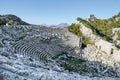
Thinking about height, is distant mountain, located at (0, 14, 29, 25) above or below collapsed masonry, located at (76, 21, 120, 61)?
above

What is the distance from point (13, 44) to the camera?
40969 millimetres

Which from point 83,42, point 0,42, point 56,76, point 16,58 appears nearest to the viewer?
point 56,76

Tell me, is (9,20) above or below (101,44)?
above

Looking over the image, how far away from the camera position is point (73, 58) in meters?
47.1

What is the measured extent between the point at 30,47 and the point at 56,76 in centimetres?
1394

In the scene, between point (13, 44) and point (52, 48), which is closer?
point (13, 44)

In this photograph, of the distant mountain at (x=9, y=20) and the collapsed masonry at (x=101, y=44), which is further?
the distant mountain at (x=9, y=20)

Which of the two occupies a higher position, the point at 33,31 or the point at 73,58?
the point at 33,31

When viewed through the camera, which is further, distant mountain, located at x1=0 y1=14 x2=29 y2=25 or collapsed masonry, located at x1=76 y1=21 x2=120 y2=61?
distant mountain, located at x1=0 y1=14 x2=29 y2=25

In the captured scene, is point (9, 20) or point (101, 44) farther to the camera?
point (9, 20)

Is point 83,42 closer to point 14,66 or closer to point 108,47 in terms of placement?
point 108,47

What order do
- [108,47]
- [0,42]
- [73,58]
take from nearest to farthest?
[0,42] < [73,58] < [108,47]

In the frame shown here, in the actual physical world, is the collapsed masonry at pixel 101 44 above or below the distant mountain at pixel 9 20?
below

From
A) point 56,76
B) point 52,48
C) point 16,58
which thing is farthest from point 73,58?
point 56,76
